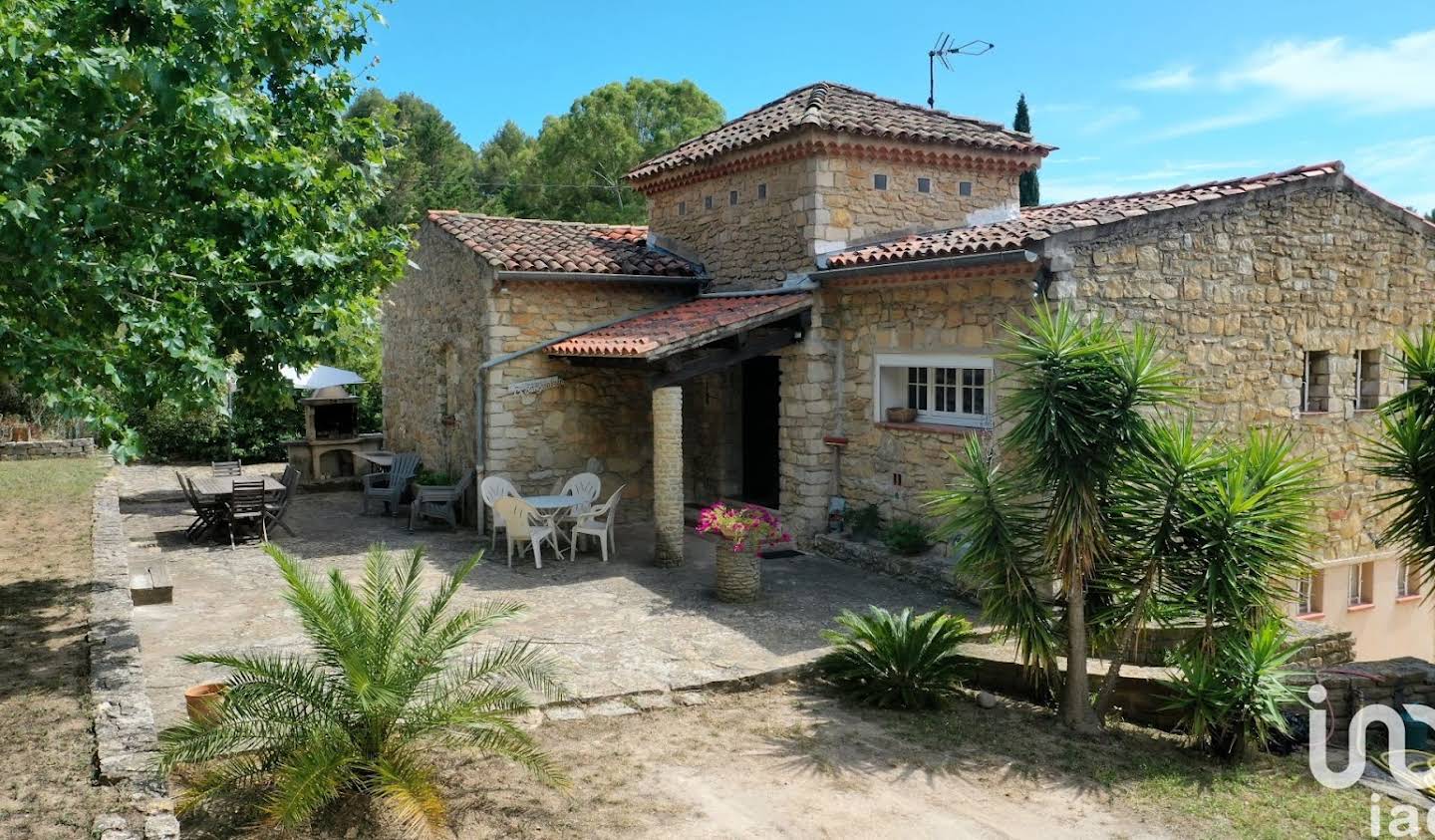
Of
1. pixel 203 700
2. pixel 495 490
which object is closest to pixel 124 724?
pixel 203 700

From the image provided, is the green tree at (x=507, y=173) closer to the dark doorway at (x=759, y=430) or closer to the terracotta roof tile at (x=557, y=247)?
the terracotta roof tile at (x=557, y=247)

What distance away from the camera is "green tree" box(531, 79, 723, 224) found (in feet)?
113

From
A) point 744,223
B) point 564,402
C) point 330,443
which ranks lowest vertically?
point 330,443

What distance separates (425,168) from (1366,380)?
32.9m

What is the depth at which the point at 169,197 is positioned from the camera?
23.5 ft

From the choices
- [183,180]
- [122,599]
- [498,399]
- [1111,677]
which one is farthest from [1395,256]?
[122,599]

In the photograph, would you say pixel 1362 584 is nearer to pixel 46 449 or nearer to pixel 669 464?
pixel 669 464

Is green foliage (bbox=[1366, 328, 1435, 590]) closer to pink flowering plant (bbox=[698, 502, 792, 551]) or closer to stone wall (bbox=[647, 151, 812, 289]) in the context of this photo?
pink flowering plant (bbox=[698, 502, 792, 551])

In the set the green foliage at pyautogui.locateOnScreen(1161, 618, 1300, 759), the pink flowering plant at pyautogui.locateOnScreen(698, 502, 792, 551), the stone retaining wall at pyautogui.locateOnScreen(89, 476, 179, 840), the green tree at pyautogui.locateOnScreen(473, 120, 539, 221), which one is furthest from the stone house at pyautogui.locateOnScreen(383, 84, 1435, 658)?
the green tree at pyautogui.locateOnScreen(473, 120, 539, 221)

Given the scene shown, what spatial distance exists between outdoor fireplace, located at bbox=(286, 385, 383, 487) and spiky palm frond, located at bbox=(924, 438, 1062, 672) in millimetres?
13453

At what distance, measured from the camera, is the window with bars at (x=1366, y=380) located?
11594mm

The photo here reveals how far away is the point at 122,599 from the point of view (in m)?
8.92

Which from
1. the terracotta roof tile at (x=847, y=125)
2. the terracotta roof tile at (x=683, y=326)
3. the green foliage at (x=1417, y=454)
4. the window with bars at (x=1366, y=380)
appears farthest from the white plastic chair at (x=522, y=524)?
the window with bars at (x=1366, y=380)

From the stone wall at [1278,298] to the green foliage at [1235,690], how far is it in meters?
3.15
